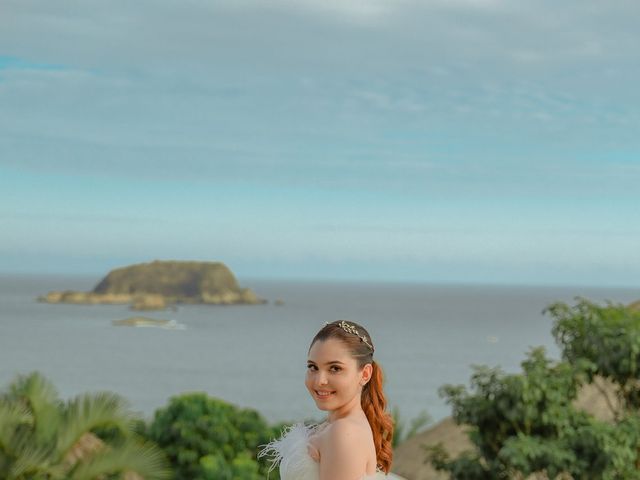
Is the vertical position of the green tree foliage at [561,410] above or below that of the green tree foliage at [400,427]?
above

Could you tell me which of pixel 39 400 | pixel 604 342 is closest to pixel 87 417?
pixel 39 400

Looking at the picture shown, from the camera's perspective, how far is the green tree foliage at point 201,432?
22.2 metres

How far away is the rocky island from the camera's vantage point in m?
151

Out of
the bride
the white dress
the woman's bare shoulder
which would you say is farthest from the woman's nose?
the white dress

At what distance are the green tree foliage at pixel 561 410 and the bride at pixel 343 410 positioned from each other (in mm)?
8716

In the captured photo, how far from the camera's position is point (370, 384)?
10.8 ft

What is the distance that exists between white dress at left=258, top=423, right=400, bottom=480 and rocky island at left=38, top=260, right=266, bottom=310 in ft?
483

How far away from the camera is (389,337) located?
124 metres

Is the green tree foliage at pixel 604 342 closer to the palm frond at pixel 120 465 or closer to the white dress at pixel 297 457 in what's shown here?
the palm frond at pixel 120 465

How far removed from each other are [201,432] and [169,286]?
432 ft

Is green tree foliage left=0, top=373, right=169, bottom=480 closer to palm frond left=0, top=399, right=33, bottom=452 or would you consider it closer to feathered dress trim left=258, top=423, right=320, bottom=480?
palm frond left=0, top=399, right=33, bottom=452

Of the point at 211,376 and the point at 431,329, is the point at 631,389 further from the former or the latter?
the point at 431,329

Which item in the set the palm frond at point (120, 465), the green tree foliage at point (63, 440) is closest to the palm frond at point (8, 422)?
the green tree foliage at point (63, 440)

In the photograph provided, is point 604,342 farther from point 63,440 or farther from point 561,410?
point 63,440
